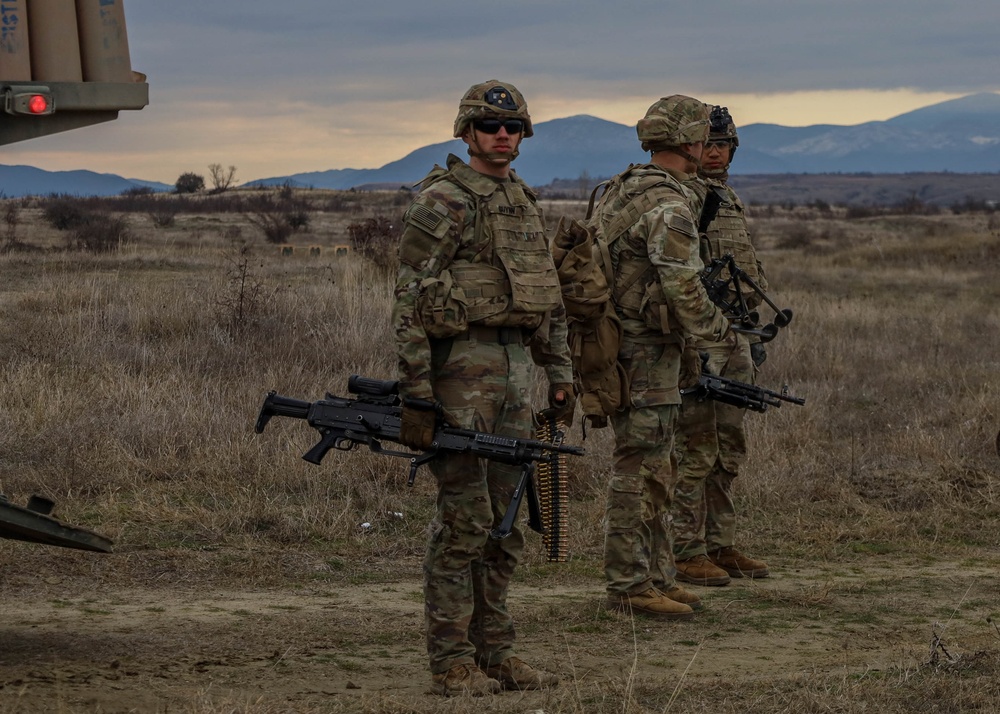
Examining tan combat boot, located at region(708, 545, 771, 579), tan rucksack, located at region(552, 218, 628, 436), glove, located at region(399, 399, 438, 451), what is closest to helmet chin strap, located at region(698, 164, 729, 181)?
tan rucksack, located at region(552, 218, 628, 436)

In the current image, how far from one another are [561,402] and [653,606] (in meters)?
1.49

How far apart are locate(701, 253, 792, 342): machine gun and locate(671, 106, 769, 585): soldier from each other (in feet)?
0.45

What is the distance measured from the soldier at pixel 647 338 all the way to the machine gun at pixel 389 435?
3.07 feet

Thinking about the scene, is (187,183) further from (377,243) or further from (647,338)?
(647,338)

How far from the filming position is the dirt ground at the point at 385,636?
453 cm

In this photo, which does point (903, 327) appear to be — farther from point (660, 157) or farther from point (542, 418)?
point (542, 418)

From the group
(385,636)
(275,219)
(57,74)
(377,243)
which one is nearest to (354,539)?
(385,636)

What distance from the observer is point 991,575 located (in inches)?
276

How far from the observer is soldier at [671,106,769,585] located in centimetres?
668

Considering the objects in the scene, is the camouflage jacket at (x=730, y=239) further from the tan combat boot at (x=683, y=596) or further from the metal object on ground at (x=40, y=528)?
the metal object on ground at (x=40, y=528)

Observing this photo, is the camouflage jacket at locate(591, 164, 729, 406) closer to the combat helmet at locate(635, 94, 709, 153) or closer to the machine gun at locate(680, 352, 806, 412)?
the combat helmet at locate(635, 94, 709, 153)

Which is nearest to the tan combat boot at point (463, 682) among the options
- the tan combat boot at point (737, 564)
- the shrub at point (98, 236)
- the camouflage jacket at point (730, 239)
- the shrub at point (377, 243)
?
the tan combat boot at point (737, 564)

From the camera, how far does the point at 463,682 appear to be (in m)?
4.49

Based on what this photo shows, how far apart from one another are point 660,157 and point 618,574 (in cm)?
210
